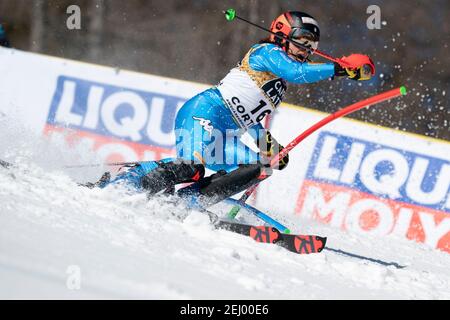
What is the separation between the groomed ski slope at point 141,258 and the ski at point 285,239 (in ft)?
0.29

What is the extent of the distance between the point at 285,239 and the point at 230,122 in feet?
2.85

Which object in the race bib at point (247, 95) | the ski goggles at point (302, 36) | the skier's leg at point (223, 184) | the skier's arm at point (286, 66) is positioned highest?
the ski goggles at point (302, 36)

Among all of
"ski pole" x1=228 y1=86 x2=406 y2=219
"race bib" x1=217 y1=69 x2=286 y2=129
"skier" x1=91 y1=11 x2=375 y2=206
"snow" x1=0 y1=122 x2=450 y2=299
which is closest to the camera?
"snow" x1=0 y1=122 x2=450 y2=299

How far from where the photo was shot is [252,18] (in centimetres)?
1347

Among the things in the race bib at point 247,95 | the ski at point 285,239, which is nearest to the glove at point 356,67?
the race bib at point 247,95

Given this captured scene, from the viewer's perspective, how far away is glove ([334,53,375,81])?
4512 millimetres

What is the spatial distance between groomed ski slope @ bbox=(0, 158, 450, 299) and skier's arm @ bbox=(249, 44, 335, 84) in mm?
974

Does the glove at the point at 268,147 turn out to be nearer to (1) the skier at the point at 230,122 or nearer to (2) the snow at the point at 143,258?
(1) the skier at the point at 230,122

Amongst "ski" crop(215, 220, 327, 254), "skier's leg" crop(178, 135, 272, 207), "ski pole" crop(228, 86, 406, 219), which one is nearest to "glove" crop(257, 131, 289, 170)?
"ski pole" crop(228, 86, 406, 219)

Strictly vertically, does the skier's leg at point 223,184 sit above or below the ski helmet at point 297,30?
below

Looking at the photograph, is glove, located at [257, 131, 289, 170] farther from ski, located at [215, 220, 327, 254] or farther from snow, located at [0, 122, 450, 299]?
ski, located at [215, 220, 327, 254]

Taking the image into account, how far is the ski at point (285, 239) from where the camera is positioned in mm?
4641

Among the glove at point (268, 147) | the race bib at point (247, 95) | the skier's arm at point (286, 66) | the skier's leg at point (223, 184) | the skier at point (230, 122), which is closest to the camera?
the skier's arm at point (286, 66)
